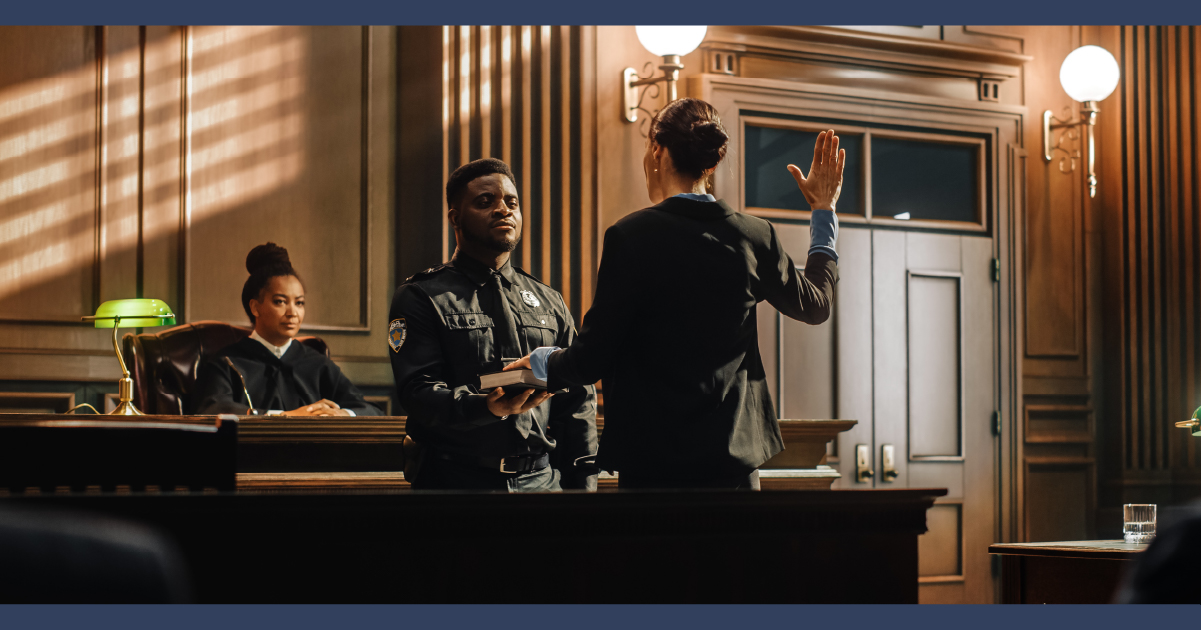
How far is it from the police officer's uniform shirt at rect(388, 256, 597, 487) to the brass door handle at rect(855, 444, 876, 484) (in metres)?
3.14

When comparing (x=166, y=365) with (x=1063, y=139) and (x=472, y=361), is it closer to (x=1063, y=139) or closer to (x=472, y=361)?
(x=472, y=361)

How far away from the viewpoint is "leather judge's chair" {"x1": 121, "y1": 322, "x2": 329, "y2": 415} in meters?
3.60

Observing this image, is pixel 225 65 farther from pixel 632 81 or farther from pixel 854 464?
pixel 854 464

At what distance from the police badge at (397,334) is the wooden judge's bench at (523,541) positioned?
24.1 inches

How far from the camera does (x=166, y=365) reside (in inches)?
143

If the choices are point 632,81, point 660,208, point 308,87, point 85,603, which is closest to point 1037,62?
point 632,81

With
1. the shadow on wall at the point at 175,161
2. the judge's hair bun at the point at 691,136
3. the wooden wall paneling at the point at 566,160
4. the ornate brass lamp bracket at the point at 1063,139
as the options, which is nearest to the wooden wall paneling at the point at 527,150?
the wooden wall paneling at the point at 566,160

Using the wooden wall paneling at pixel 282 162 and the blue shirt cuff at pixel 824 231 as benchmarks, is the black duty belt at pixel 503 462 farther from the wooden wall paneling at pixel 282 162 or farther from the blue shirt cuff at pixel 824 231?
the wooden wall paneling at pixel 282 162

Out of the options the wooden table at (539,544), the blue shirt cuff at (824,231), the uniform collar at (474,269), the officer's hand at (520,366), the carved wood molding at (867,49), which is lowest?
the wooden table at (539,544)

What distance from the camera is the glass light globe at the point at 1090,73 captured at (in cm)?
502

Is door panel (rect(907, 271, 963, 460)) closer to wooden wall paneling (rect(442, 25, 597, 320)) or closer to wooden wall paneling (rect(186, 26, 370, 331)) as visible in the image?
wooden wall paneling (rect(442, 25, 597, 320))

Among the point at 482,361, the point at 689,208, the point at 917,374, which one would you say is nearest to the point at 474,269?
the point at 482,361

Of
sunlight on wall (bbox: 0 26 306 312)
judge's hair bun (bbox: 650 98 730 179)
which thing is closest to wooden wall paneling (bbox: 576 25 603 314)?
sunlight on wall (bbox: 0 26 306 312)

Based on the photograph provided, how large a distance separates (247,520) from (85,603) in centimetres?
60
